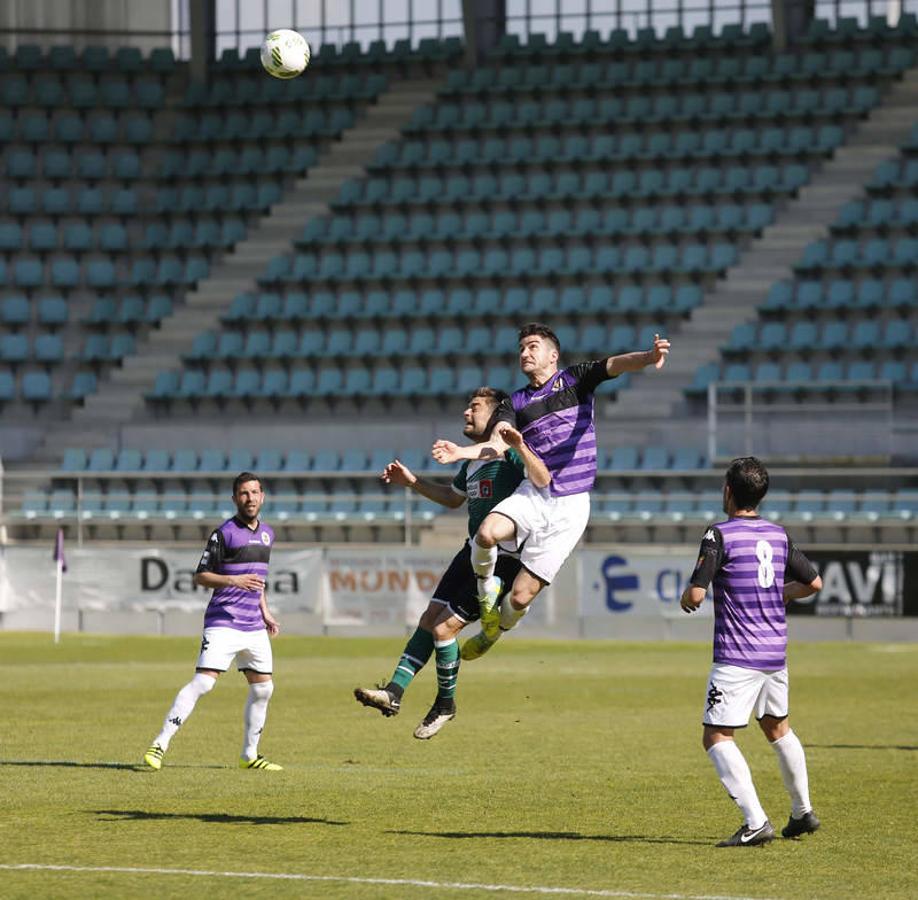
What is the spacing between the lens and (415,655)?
453 inches

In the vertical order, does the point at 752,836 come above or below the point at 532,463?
below

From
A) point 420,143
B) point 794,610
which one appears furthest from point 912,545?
point 420,143

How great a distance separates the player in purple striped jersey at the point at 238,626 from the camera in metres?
13.5

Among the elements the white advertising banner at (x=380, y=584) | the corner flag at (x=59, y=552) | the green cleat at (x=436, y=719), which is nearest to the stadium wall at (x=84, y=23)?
the corner flag at (x=59, y=552)

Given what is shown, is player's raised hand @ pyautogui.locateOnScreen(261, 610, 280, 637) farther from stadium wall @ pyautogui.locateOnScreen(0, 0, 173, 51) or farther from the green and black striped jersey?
stadium wall @ pyautogui.locateOnScreen(0, 0, 173, 51)

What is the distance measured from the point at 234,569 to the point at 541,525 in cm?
359

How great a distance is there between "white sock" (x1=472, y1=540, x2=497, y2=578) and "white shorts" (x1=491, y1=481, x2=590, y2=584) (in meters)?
0.20

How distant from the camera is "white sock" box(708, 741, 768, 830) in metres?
9.39

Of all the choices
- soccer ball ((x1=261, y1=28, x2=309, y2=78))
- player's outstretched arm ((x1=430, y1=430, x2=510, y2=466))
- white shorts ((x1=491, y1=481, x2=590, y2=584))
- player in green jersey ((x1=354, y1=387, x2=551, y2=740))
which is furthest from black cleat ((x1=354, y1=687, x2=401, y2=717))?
soccer ball ((x1=261, y1=28, x2=309, y2=78))

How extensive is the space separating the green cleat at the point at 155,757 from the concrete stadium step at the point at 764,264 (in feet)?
76.9

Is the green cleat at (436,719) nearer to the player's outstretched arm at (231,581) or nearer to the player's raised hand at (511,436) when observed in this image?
the player's raised hand at (511,436)

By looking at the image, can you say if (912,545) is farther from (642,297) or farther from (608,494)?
(642,297)

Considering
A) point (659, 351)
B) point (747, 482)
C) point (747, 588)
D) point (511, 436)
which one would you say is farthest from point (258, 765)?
point (747, 482)

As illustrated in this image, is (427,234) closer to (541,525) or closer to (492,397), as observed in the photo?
(492,397)
